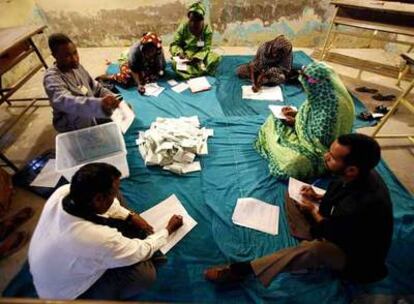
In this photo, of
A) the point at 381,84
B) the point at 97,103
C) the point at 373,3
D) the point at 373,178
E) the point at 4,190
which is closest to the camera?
the point at 373,178

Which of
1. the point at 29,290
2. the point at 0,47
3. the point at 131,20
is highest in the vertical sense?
the point at 0,47

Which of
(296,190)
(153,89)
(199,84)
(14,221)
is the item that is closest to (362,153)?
(296,190)

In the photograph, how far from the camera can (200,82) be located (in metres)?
3.44

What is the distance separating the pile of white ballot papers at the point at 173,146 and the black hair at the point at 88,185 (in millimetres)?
1154

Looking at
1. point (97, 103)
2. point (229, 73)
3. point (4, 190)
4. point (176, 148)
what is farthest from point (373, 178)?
point (229, 73)

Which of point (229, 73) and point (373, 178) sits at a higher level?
point (373, 178)

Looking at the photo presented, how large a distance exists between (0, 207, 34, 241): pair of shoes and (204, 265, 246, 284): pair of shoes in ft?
4.45

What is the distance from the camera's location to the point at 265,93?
3234 millimetres

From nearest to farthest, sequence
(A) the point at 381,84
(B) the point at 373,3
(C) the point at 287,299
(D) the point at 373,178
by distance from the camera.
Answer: (D) the point at 373,178, (C) the point at 287,299, (B) the point at 373,3, (A) the point at 381,84

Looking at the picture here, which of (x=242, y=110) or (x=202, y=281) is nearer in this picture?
(x=202, y=281)

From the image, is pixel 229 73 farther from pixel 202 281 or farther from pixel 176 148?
pixel 202 281

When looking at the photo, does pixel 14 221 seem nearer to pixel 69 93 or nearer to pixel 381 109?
pixel 69 93

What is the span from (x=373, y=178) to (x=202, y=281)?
107 cm

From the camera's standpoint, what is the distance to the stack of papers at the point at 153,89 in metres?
3.26
